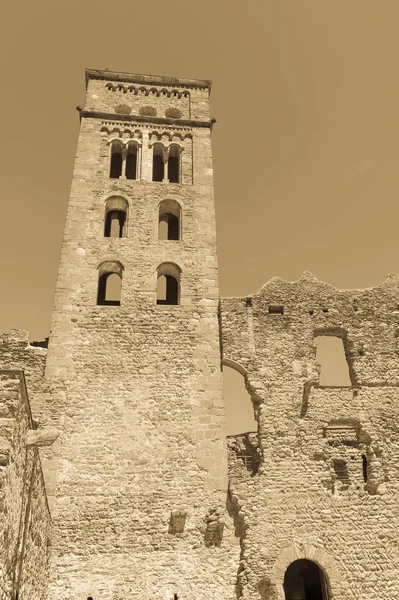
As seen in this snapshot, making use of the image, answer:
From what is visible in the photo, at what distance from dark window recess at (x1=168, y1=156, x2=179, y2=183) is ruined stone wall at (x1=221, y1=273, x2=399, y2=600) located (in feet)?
17.4

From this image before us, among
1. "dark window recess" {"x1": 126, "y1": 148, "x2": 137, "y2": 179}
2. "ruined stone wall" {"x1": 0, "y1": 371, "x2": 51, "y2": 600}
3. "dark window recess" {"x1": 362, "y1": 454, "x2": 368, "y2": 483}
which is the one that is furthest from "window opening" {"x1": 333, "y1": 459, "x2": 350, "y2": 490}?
"dark window recess" {"x1": 126, "y1": 148, "x2": 137, "y2": 179}

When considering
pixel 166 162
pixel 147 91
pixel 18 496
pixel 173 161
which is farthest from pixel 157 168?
pixel 18 496

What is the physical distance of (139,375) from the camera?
1345 centimetres

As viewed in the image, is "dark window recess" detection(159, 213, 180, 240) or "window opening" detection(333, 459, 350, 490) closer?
"window opening" detection(333, 459, 350, 490)

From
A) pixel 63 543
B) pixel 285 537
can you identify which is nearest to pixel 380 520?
pixel 285 537

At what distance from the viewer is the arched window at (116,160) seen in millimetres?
18203

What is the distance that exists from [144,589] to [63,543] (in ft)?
5.85

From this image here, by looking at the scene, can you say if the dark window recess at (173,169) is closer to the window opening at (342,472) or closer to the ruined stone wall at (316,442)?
the ruined stone wall at (316,442)

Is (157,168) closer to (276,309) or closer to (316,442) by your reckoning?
(276,309)

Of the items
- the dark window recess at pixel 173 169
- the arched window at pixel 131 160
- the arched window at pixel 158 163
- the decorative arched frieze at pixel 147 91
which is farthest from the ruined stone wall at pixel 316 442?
the decorative arched frieze at pixel 147 91

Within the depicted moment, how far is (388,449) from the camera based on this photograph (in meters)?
13.0

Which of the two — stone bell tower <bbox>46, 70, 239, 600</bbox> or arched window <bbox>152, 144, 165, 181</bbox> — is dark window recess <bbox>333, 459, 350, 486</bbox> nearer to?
stone bell tower <bbox>46, 70, 239, 600</bbox>

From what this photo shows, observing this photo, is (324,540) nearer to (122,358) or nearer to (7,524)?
(122,358)

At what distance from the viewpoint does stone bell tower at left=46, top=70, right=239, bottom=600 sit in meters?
11.4
